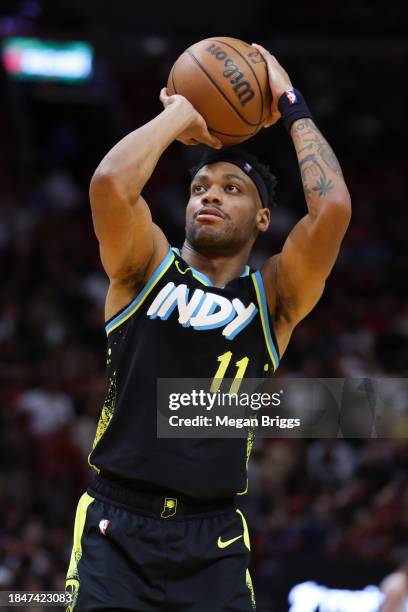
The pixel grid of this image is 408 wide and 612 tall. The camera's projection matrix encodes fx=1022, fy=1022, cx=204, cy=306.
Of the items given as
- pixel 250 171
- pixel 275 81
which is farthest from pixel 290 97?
pixel 250 171

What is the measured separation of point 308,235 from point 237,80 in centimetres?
72

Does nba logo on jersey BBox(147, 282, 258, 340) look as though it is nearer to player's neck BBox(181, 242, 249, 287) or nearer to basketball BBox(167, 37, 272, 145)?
player's neck BBox(181, 242, 249, 287)

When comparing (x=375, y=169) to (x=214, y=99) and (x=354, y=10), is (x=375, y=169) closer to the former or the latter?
(x=354, y=10)

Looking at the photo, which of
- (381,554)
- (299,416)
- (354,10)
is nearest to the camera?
(299,416)

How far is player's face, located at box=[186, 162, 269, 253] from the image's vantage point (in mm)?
4074

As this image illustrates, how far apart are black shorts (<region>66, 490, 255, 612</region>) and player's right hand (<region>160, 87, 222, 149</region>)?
4.77 ft

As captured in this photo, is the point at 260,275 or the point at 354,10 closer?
the point at 260,275

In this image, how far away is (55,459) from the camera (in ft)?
33.7

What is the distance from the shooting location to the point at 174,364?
382 cm

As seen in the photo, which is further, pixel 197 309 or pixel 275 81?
pixel 275 81

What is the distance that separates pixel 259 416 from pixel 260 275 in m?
0.59

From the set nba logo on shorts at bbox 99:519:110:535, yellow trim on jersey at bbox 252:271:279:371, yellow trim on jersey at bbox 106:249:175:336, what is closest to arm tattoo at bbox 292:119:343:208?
yellow trim on jersey at bbox 252:271:279:371

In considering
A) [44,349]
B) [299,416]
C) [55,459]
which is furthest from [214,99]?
[44,349]

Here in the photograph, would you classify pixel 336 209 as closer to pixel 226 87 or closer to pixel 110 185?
pixel 226 87
